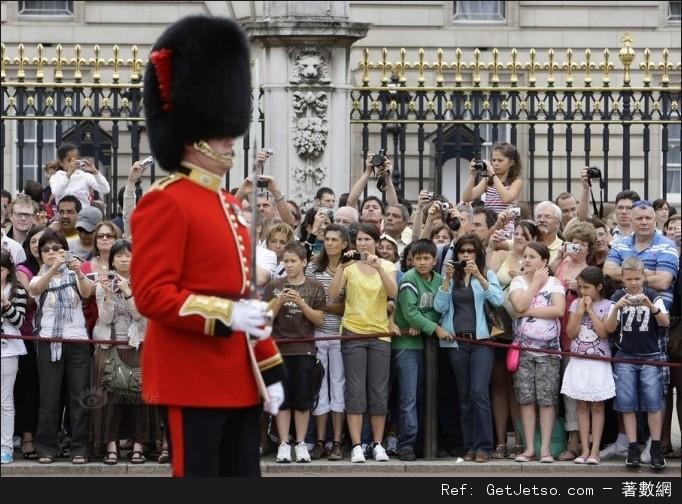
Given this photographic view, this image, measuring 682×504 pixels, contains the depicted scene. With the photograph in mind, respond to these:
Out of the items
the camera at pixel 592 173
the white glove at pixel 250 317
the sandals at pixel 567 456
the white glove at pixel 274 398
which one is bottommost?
the sandals at pixel 567 456

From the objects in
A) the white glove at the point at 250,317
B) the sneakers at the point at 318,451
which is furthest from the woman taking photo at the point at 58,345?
the white glove at the point at 250,317

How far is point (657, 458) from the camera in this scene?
1105 centimetres

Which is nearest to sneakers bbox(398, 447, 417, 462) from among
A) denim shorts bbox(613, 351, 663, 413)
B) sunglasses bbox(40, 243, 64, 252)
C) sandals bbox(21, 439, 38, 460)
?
denim shorts bbox(613, 351, 663, 413)

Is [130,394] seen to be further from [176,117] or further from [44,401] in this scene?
[176,117]

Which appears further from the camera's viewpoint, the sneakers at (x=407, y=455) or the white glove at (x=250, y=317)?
the sneakers at (x=407, y=455)

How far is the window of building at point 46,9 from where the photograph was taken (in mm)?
25031

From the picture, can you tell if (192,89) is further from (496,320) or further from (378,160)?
(378,160)

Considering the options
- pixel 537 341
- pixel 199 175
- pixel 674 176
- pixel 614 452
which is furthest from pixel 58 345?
pixel 674 176

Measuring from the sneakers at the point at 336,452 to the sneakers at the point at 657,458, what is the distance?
2.02m

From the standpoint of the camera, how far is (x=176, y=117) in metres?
6.89

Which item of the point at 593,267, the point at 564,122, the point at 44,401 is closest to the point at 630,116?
the point at 564,122

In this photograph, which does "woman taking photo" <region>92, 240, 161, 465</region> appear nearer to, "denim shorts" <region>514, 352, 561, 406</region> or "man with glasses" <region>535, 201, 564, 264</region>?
"denim shorts" <region>514, 352, 561, 406</region>

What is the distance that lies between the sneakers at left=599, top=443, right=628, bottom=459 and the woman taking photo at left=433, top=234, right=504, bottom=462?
779 millimetres

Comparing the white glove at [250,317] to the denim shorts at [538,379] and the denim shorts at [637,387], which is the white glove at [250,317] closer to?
the denim shorts at [538,379]
